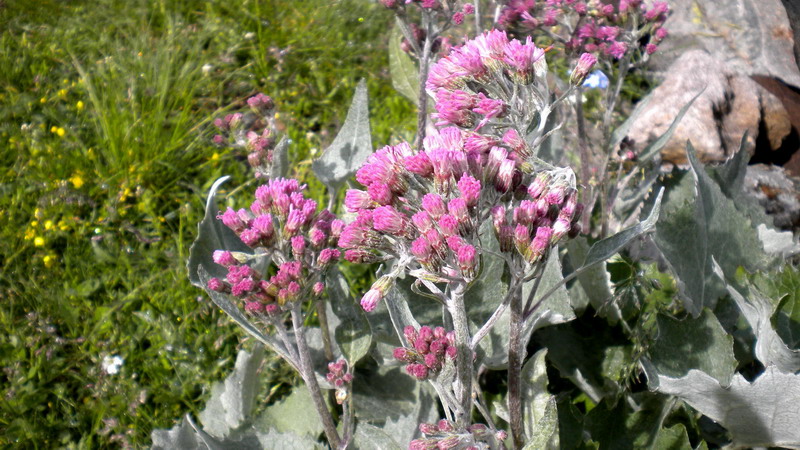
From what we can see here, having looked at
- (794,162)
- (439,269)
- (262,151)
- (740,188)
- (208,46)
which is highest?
(439,269)

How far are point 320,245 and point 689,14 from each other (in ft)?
16.5

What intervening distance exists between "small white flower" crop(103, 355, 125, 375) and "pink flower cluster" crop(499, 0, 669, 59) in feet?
7.80

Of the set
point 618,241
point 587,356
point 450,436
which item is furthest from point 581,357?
point 450,436

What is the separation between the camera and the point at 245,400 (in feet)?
8.93

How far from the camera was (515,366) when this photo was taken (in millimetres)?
2018

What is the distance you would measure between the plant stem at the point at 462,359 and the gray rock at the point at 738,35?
176 inches

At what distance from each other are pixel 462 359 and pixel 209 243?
1077 millimetres

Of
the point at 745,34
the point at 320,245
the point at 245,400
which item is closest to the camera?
the point at 320,245

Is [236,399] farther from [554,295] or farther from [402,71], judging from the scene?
[402,71]

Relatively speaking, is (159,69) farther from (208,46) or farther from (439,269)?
(439,269)

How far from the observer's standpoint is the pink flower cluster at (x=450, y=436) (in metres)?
1.73

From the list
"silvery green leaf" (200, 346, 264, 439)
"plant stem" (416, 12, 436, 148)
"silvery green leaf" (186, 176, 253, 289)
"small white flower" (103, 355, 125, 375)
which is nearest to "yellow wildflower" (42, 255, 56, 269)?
"small white flower" (103, 355, 125, 375)

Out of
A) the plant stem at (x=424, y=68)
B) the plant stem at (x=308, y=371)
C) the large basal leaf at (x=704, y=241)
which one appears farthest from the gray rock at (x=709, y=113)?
the plant stem at (x=308, y=371)

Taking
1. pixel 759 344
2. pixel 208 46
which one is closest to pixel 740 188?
pixel 759 344
